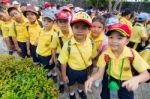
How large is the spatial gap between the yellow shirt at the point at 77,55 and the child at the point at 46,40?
39.2 inches

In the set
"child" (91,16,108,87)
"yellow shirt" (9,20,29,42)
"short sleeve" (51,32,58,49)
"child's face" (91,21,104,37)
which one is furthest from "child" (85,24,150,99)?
"yellow shirt" (9,20,29,42)

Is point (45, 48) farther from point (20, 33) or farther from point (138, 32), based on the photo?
point (138, 32)

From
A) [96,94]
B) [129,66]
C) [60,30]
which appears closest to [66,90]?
[96,94]

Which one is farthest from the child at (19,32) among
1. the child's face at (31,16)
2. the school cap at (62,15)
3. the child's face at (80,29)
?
the child's face at (80,29)

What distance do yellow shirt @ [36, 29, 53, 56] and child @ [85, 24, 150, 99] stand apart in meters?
1.78

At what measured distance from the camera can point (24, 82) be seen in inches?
125

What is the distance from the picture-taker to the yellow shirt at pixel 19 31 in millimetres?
5836

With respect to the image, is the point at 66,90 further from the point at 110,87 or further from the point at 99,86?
the point at 110,87

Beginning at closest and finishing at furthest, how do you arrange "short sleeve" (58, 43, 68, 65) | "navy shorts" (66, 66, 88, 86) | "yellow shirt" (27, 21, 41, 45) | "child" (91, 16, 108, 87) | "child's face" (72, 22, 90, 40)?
"child's face" (72, 22, 90, 40), "short sleeve" (58, 43, 68, 65), "navy shorts" (66, 66, 88, 86), "child" (91, 16, 108, 87), "yellow shirt" (27, 21, 41, 45)

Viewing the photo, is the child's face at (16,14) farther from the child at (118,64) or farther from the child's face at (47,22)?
the child at (118,64)

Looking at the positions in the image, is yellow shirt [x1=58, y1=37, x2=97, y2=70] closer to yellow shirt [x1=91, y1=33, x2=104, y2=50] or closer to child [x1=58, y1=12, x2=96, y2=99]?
child [x1=58, y1=12, x2=96, y2=99]

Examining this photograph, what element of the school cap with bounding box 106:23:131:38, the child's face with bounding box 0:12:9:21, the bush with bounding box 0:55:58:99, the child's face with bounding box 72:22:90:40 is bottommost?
the bush with bounding box 0:55:58:99

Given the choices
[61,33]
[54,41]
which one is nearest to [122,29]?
[61,33]

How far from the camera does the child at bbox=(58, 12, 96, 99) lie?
3.74 m
